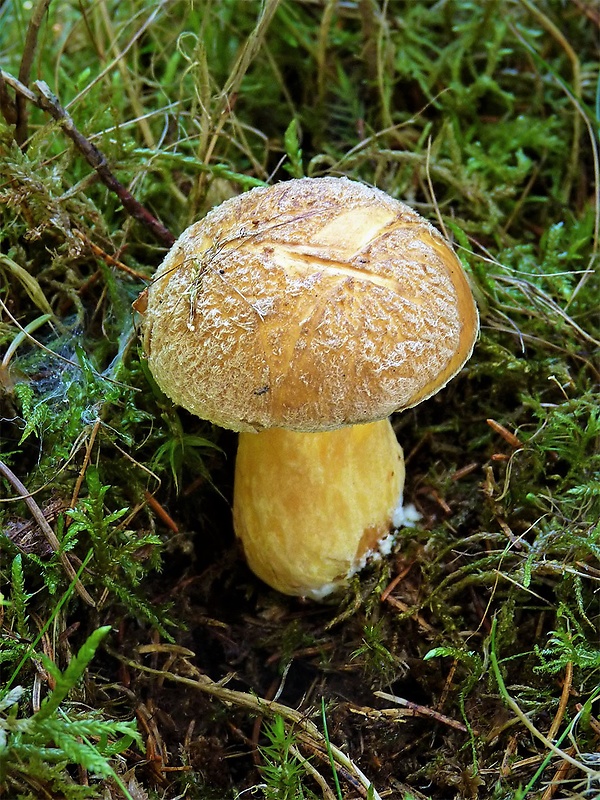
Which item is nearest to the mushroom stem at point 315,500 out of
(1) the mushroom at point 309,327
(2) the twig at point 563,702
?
(1) the mushroom at point 309,327

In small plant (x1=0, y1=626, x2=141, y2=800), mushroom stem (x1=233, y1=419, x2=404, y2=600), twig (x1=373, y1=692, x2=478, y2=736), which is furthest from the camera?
mushroom stem (x1=233, y1=419, x2=404, y2=600)

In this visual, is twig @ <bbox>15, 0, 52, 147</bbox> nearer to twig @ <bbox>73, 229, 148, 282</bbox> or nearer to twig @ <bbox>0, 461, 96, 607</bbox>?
twig @ <bbox>73, 229, 148, 282</bbox>

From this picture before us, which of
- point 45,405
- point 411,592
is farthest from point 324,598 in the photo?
point 45,405

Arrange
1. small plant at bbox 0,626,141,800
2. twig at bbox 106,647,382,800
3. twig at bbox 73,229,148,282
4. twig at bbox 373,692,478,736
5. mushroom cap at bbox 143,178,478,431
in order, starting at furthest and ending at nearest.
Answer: twig at bbox 73,229,148,282 < twig at bbox 373,692,478,736 < twig at bbox 106,647,382,800 < mushroom cap at bbox 143,178,478,431 < small plant at bbox 0,626,141,800

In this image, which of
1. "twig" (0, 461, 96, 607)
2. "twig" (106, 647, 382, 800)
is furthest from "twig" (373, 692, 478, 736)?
"twig" (0, 461, 96, 607)

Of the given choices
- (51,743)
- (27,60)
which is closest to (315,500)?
(51,743)

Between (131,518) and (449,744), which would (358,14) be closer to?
(131,518)

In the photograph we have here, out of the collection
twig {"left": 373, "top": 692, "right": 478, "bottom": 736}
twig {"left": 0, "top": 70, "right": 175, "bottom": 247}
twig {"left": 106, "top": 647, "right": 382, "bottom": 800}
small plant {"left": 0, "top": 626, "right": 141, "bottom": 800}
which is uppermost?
twig {"left": 0, "top": 70, "right": 175, "bottom": 247}
